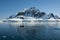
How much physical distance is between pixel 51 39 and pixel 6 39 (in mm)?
13898

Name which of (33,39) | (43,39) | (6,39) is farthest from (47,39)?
(6,39)

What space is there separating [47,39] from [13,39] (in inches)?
411

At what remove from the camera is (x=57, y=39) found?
45.6 m

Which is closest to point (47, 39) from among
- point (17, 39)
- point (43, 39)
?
point (43, 39)

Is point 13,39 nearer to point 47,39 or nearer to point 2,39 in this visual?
point 2,39

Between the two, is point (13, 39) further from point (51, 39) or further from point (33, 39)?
point (51, 39)

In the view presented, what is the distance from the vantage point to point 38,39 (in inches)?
1781

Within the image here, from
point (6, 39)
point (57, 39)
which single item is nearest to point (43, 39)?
point (57, 39)

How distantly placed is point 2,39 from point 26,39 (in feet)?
24.1

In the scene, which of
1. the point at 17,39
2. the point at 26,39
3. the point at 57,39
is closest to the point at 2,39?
the point at 17,39

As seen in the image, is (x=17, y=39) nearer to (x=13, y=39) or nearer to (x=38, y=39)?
(x=13, y=39)

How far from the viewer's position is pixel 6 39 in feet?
147

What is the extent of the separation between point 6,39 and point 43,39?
1131 cm

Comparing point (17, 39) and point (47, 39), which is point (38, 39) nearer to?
point (47, 39)
